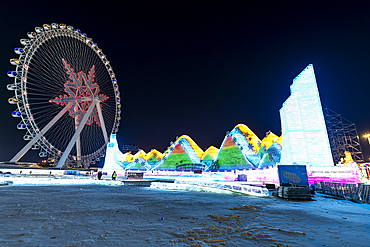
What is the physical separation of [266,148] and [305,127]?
10961 mm

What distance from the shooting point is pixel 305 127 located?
20.7 metres

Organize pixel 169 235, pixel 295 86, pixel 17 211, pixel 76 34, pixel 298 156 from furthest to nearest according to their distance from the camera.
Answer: pixel 76 34
pixel 295 86
pixel 298 156
pixel 17 211
pixel 169 235

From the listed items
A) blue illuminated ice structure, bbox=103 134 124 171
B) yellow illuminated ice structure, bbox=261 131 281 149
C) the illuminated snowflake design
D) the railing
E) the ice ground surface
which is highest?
the illuminated snowflake design

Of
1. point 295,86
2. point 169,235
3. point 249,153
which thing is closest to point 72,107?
point 249,153

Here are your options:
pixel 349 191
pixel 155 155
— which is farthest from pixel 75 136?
pixel 349 191

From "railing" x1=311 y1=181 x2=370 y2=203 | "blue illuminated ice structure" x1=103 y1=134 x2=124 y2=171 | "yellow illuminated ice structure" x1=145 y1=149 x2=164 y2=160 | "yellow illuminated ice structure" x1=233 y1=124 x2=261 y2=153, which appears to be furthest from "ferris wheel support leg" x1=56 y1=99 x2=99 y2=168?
"railing" x1=311 y1=181 x2=370 y2=203

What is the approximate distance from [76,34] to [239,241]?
1629 inches

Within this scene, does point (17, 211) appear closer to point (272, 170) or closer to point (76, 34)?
point (272, 170)

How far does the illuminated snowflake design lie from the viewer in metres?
35.1

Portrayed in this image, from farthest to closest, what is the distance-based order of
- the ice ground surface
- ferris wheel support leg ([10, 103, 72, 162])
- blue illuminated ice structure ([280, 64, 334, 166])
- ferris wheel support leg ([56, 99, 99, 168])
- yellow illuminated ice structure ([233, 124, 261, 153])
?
yellow illuminated ice structure ([233, 124, 261, 153])
ferris wheel support leg ([56, 99, 99, 168])
ferris wheel support leg ([10, 103, 72, 162])
blue illuminated ice structure ([280, 64, 334, 166])
the ice ground surface

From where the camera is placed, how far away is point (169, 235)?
13.2 ft

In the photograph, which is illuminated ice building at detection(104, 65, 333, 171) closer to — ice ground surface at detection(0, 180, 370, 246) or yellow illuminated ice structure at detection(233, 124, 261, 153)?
yellow illuminated ice structure at detection(233, 124, 261, 153)

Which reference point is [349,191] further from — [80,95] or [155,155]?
[80,95]

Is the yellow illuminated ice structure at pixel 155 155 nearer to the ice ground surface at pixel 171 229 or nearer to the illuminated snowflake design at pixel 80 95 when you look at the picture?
the illuminated snowflake design at pixel 80 95
